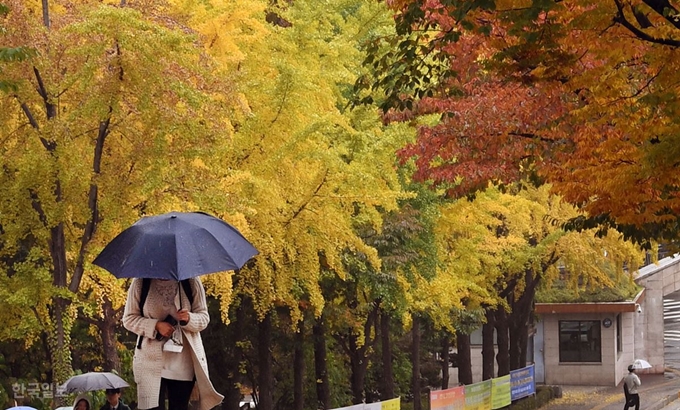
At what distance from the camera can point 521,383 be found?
32719mm

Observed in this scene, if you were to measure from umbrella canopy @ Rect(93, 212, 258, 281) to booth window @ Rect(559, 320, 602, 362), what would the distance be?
39310mm

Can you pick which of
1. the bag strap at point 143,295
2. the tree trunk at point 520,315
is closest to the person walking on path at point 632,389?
the tree trunk at point 520,315

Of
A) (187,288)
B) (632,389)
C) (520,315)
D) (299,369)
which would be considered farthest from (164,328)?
(520,315)

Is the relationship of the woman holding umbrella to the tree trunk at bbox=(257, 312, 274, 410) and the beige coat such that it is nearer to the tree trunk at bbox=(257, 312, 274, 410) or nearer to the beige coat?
the beige coat

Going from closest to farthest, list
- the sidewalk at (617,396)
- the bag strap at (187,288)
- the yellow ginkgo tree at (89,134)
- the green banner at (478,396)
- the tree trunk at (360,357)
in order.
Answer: the bag strap at (187,288) → the yellow ginkgo tree at (89,134) → the tree trunk at (360,357) → the green banner at (478,396) → the sidewalk at (617,396)

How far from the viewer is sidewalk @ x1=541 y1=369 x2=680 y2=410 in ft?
117

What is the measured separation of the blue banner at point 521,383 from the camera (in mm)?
31516

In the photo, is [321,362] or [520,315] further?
[520,315]

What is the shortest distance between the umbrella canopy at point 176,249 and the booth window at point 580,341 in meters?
39.3

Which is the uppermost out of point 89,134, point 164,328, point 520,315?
point 89,134

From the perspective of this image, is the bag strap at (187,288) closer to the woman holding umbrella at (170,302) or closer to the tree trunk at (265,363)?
the woman holding umbrella at (170,302)

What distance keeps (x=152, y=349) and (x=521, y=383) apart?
27374 mm

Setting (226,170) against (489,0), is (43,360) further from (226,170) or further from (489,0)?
(489,0)

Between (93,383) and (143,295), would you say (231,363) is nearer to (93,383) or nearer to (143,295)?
(93,383)
